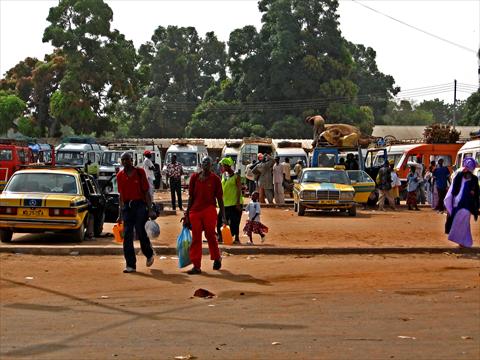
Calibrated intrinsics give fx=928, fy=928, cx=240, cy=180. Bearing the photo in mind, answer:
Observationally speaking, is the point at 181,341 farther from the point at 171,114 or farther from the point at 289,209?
the point at 171,114

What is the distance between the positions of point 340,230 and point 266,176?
9551mm

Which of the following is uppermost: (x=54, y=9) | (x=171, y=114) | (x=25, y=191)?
(x=54, y=9)

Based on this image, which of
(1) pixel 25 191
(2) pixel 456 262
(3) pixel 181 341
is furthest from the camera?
(1) pixel 25 191

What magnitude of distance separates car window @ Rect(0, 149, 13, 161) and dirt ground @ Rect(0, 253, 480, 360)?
21589mm

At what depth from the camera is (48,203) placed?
17125 mm

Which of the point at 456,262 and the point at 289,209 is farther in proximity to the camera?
the point at 289,209

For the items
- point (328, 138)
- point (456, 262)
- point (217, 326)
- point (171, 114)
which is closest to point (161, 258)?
point (456, 262)

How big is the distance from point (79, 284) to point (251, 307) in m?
2.98

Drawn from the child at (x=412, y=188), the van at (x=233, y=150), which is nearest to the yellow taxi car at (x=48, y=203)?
the child at (x=412, y=188)

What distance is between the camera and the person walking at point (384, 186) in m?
29.9

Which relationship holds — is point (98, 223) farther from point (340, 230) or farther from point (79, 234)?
point (340, 230)

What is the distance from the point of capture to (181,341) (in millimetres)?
8641

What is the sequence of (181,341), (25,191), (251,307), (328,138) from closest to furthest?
(181,341)
(251,307)
(25,191)
(328,138)

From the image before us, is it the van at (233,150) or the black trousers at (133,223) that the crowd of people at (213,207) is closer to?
the black trousers at (133,223)
